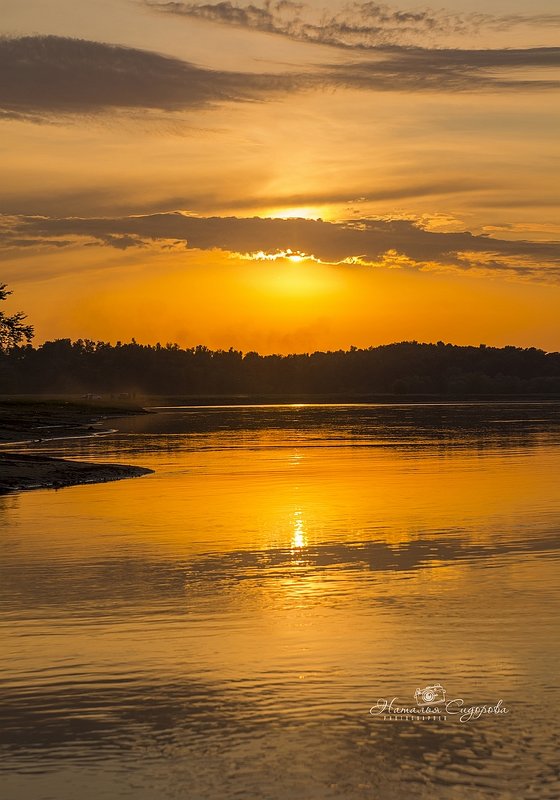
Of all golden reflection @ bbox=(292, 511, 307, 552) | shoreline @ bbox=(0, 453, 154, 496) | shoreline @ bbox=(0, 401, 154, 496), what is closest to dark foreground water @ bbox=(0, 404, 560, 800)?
golden reflection @ bbox=(292, 511, 307, 552)

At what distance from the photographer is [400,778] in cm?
1177

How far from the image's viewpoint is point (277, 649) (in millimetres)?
17219

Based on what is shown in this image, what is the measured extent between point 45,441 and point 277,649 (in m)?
71.5

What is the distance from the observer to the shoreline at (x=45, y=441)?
47.2m

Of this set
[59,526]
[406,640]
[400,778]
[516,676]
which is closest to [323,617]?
[406,640]

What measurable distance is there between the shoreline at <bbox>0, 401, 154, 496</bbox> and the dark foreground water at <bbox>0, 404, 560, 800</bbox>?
8.53 metres

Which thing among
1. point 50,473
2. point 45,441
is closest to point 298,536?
point 50,473

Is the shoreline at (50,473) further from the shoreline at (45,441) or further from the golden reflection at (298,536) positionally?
the golden reflection at (298,536)

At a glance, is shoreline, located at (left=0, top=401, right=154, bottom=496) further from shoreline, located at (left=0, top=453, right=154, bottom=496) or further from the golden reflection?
the golden reflection

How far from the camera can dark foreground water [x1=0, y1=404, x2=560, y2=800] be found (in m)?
12.1

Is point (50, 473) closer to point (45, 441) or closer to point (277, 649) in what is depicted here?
point (277, 649)

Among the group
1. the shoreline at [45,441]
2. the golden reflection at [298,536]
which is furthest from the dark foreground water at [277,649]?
the shoreline at [45,441]

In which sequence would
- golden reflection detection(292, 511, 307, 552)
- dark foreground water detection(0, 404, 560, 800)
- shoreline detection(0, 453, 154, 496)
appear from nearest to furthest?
dark foreground water detection(0, 404, 560, 800), golden reflection detection(292, 511, 307, 552), shoreline detection(0, 453, 154, 496)

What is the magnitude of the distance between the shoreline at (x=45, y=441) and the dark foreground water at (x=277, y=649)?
853 centimetres
